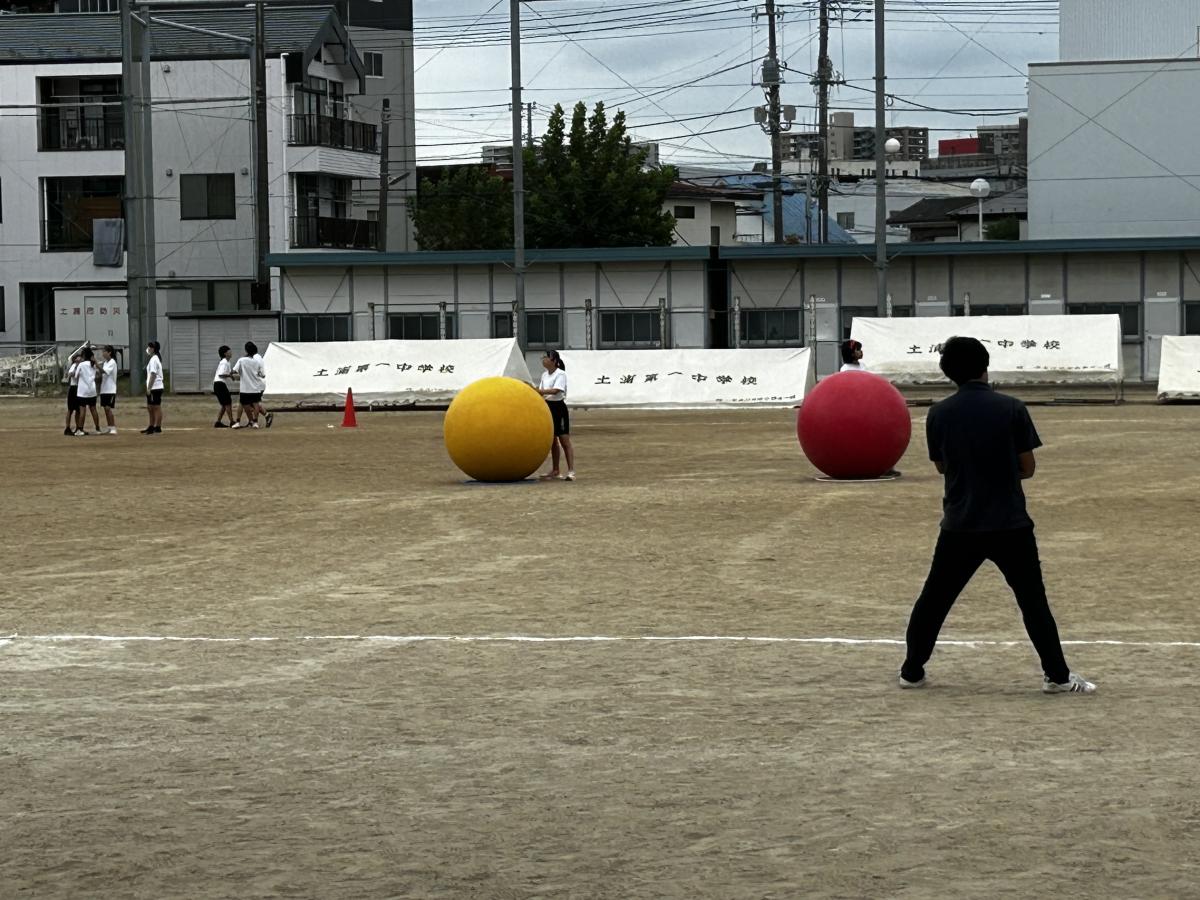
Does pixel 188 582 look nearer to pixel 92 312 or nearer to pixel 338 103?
pixel 92 312

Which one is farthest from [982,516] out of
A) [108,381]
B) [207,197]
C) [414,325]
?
[207,197]

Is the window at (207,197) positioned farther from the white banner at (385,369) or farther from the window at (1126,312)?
the window at (1126,312)

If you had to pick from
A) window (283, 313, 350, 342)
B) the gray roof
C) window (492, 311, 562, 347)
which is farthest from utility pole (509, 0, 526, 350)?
the gray roof

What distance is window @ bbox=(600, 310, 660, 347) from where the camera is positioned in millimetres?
56156

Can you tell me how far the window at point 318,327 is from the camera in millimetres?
57188

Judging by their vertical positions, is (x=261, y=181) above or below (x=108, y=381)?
above

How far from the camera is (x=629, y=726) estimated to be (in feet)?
28.5

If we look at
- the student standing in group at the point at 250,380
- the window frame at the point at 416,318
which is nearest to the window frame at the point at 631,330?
the window frame at the point at 416,318

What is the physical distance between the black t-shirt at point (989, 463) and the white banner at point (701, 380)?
109 ft

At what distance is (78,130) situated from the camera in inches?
2793

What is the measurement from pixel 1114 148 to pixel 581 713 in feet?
187

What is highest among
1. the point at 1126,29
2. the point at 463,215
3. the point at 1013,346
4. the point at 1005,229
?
the point at 1126,29

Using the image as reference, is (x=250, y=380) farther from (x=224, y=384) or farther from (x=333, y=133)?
(x=333, y=133)

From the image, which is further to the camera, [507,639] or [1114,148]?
[1114,148]
